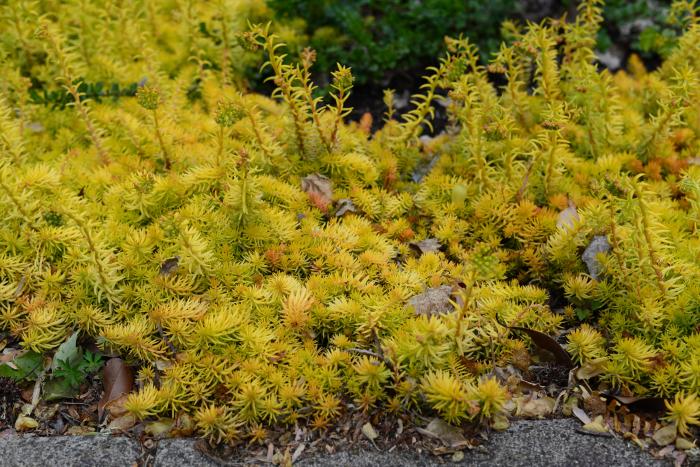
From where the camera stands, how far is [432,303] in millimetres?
3088

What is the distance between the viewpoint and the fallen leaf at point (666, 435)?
2629 millimetres

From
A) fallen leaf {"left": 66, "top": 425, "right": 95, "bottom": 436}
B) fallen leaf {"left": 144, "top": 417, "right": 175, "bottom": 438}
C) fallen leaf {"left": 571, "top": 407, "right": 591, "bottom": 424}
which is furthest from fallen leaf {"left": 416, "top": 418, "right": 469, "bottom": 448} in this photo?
fallen leaf {"left": 66, "top": 425, "right": 95, "bottom": 436}

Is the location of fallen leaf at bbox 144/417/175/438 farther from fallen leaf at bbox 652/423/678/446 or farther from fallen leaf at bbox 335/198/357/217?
fallen leaf at bbox 652/423/678/446

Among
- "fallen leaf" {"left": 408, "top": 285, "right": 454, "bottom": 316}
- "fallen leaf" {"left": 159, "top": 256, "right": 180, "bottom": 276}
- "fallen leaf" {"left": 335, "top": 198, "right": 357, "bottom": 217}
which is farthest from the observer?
"fallen leaf" {"left": 335, "top": 198, "right": 357, "bottom": 217}

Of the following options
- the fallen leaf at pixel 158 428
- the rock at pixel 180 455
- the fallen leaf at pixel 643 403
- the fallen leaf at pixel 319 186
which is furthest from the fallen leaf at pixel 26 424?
the fallen leaf at pixel 643 403

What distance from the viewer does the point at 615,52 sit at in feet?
18.3

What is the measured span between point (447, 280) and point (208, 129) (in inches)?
78.4

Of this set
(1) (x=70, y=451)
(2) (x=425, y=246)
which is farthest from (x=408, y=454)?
(1) (x=70, y=451)

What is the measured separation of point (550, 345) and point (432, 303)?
1.91ft

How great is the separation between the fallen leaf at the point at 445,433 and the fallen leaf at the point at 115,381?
52.8 inches

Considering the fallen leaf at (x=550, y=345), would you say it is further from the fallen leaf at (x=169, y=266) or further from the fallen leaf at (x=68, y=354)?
the fallen leaf at (x=68, y=354)

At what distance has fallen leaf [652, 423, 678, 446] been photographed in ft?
8.63

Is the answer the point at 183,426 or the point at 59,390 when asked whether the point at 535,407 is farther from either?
the point at 59,390

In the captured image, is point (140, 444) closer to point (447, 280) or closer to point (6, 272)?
point (6, 272)
